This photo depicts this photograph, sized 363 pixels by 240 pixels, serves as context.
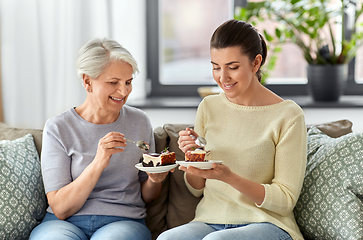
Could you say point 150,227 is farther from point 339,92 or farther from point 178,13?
point 178,13

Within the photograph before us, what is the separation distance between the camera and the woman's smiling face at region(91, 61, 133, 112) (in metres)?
1.56

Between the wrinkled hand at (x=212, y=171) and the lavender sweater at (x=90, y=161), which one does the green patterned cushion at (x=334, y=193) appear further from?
the lavender sweater at (x=90, y=161)

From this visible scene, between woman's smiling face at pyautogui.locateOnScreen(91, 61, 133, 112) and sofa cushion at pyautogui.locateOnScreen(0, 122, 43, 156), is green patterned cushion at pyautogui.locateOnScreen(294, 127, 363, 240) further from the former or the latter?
sofa cushion at pyautogui.locateOnScreen(0, 122, 43, 156)

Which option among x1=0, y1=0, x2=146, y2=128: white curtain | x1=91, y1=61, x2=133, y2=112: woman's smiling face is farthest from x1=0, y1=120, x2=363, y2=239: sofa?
x1=0, y1=0, x2=146, y2=128: white curtain

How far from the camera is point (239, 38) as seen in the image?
143cm

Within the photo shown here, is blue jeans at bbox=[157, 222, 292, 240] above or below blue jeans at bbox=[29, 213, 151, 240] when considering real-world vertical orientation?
above

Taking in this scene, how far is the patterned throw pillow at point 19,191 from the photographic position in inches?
61.1

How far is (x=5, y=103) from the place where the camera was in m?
2.55

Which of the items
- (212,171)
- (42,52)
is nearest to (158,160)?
(212,171)

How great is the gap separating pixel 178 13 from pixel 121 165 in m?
1.78

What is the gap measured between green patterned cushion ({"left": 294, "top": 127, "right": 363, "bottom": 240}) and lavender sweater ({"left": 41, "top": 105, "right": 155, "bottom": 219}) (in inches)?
27.6

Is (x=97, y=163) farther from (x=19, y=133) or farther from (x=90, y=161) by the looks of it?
(x=19, y=133)

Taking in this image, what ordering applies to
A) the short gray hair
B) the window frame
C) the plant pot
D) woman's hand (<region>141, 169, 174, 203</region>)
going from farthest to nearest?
the window frame < the plant pot < woman's hand (<region>141, 169, 174, 203</region>) < the short gray hair

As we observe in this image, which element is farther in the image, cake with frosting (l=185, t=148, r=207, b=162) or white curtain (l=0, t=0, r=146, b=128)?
white curtain (l=0, t=0, r=146, b=128)
